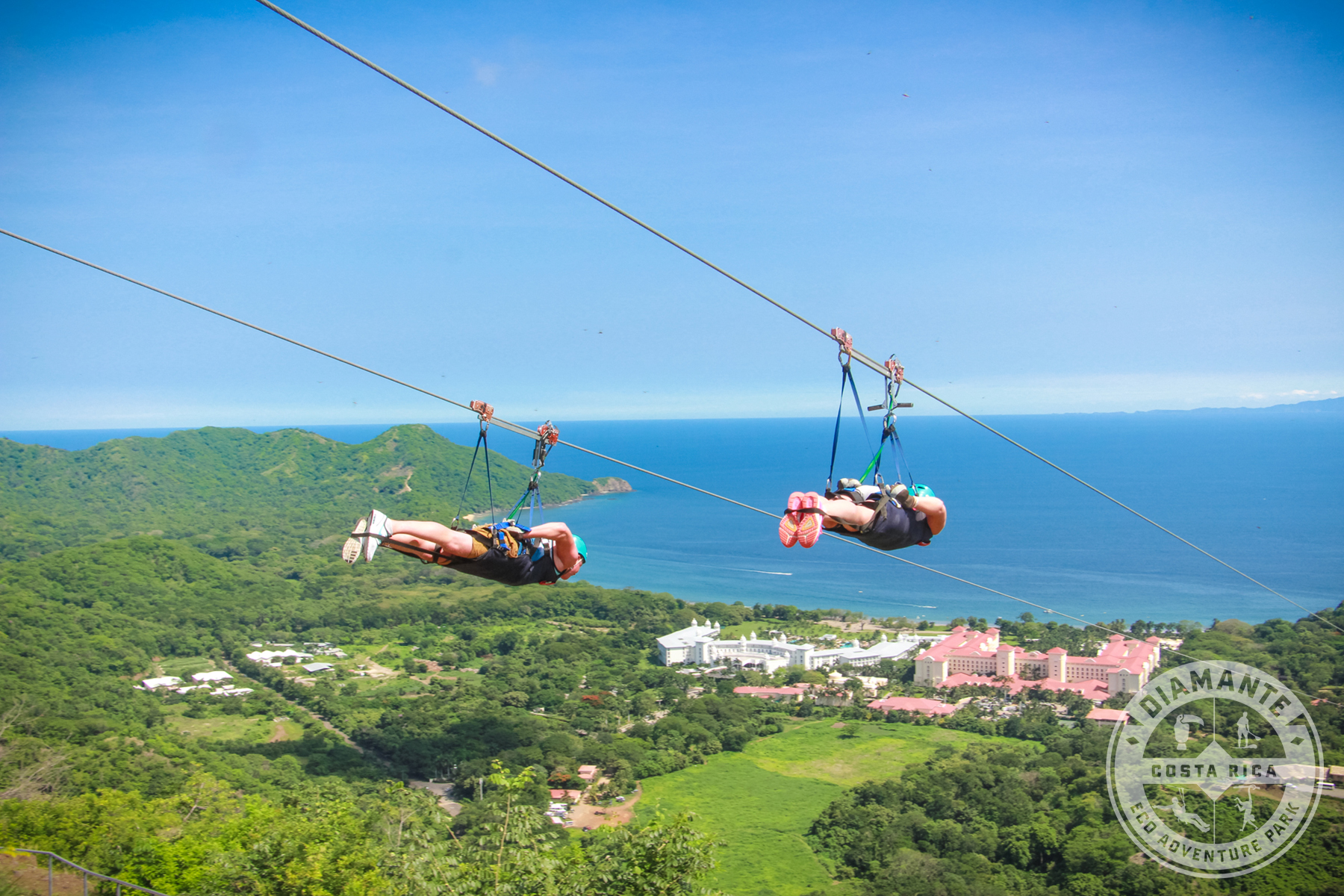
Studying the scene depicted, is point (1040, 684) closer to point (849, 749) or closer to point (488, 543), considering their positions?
point (849, 749)

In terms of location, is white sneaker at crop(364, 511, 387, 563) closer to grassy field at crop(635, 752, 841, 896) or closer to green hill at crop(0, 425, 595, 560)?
grassy field at crop(635, 752, 841, 896)

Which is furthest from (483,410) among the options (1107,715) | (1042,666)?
(1042,666)

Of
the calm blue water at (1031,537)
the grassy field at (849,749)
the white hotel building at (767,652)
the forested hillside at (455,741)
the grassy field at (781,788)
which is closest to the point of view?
the forested hillside at (455,741)

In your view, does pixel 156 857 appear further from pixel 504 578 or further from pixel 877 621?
pixel 877 621

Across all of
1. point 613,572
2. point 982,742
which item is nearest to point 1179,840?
point 982,742
